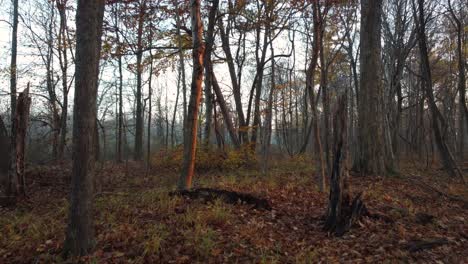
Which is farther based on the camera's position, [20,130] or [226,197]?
[20,130]

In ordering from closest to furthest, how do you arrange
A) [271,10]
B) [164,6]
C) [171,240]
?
[171,240] < [271,10] < [164,6]

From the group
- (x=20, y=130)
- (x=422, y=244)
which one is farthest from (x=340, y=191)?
(x=20, y=130)

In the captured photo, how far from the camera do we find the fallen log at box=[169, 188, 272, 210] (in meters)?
6.43

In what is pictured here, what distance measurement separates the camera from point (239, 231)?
4965mm

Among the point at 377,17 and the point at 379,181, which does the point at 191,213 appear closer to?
the point at 379,181

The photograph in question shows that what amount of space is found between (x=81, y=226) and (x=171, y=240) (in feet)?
4.08

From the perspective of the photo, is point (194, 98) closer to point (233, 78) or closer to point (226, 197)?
point (226, 197)

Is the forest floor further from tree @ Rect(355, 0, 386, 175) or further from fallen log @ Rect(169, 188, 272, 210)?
tree @ Rect(355, 0, 386, 175)

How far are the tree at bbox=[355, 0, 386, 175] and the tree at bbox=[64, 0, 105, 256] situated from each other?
873 centimetres

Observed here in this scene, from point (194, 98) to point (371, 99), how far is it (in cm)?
633

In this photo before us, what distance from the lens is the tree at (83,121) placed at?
3.69m

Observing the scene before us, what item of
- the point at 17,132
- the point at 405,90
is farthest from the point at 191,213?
the point at 405,90

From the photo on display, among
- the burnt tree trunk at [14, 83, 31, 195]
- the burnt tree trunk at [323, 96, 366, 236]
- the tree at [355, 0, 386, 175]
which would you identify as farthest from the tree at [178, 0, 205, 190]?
the tree at [355, 0, 386, 175]

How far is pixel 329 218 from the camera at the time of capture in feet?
17.9
